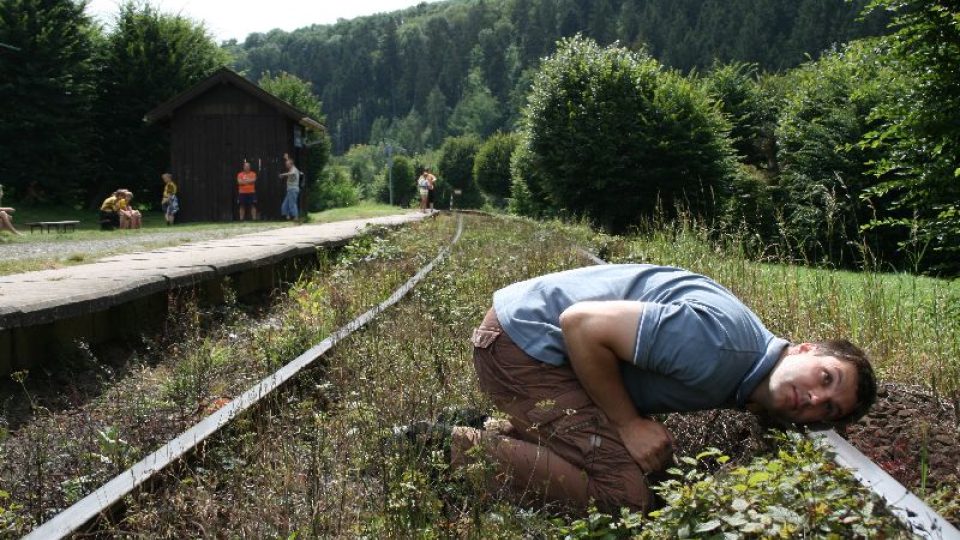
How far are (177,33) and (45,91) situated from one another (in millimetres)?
7872

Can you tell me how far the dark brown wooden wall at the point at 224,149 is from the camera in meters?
28.8

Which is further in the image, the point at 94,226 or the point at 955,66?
the point at 94,226

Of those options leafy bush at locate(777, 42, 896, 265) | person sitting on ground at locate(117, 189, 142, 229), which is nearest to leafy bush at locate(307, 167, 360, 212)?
leafy bush at locate(777, 42, 896, 265)

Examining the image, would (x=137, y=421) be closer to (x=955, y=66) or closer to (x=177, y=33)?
(x=955, y=66)

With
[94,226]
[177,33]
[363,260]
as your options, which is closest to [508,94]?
[177,33]

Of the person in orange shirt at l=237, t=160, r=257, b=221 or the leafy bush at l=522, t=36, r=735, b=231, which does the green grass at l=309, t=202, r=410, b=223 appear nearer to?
the person in orange shirt at l=237, t=160, r=257, b=221

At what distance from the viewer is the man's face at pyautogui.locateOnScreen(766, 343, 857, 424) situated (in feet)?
9.49

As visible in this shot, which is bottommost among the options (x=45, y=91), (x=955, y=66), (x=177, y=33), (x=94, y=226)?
(x=94, y=226)

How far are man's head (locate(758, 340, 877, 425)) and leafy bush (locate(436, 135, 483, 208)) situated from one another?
10101cm

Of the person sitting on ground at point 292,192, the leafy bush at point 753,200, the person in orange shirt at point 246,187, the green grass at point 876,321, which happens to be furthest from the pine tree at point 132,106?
the green grass at point 876,321

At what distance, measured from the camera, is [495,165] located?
82.8m

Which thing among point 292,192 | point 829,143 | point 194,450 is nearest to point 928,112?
point 194,450

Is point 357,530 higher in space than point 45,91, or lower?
lower

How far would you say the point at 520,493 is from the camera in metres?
3.13
